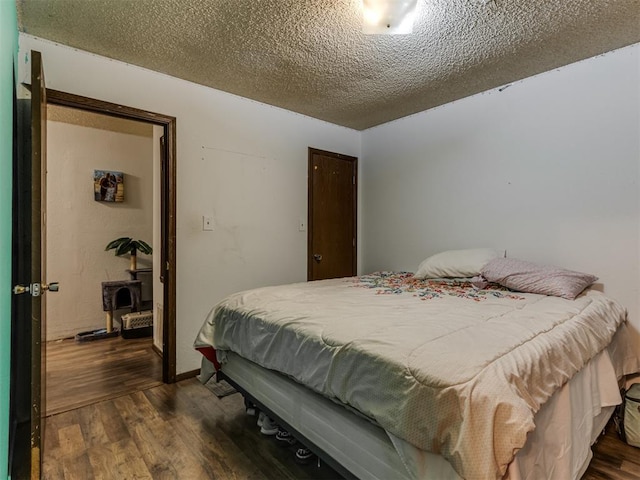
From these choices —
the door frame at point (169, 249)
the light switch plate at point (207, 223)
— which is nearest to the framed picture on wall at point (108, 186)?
the door frame at point (169, 249)

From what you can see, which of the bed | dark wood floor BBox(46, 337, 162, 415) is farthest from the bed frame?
dark wood floor BBox(46, 337, 162, 415)

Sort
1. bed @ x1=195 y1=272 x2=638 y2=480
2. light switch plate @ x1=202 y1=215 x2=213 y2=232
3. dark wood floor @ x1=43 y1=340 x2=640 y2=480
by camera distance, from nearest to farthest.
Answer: bed @ x1=195 y1=272 x2=638 y2=480, dark wood floor @ x1=43 y1=340 x2=640 y2=480, light switch plate @ x1=202 y1=215 x2=213 y2=232

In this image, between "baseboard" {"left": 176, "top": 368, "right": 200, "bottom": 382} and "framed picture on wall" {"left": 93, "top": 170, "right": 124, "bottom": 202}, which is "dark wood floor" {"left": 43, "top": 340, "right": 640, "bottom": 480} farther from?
"framed picture on wall" {"left": 93, "top": 170, "right": 124, "bottom": 202}

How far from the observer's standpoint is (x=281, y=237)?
333 cm

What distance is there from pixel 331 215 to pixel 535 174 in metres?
1.97

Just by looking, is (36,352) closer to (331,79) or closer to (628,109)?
(331,79)

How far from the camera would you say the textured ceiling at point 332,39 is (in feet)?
Result: 5.90

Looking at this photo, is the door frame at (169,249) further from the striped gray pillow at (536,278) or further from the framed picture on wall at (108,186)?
the striped gray pillow at (536,278)

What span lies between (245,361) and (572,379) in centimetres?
157

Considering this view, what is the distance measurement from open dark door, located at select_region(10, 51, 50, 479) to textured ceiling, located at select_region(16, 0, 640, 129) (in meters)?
0.56

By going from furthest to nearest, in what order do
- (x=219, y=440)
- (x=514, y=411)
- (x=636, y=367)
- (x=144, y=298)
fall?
(x=144, y=298)
(x=636, y=367)
(x=219, y=440)
(x=514, y=411)

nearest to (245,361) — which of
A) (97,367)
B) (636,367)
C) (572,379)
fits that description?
(572,379)

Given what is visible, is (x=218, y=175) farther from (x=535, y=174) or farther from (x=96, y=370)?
(x=535, y=174)

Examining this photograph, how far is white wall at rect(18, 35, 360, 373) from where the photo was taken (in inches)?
93.0
